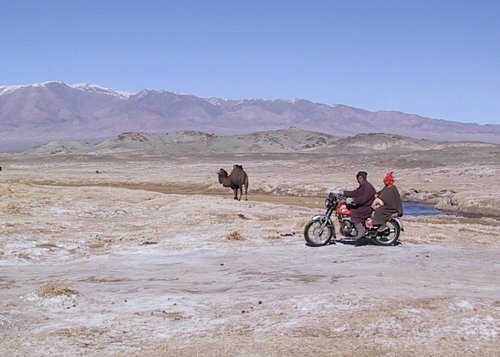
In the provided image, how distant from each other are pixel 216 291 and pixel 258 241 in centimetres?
599

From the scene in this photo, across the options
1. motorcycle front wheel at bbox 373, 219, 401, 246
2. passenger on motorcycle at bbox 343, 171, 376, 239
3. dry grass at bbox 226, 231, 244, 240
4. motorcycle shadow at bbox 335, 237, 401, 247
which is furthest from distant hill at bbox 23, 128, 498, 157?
passenger on motorcycle at bbox 343, 171, 376, 239

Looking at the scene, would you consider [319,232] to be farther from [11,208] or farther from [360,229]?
[11,208]

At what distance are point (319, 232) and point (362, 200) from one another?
136 cm

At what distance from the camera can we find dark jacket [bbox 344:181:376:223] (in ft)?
53.3

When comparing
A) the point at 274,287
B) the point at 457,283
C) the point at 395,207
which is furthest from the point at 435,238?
the point at 274,287

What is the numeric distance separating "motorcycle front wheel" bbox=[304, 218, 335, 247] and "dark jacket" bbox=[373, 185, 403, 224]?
1153 mm

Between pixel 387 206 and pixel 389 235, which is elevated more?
pixel 387 206

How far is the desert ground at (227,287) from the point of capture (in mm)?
8664

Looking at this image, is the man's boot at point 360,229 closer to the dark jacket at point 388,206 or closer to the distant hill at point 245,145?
the dark jacket at point 388,206

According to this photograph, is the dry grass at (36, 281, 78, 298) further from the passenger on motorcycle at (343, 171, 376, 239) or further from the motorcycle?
the passenger on motorcycle at (343, 171, 376, 239)

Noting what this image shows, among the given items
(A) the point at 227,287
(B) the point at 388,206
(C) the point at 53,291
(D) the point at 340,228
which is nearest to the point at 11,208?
(D) the point at 340,228

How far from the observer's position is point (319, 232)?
16703 millimetres

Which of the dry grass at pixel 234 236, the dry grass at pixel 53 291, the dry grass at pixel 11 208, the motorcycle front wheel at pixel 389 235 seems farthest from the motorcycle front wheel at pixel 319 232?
the dry grass at pixel 11 208

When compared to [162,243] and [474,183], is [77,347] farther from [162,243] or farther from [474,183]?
[474,183]
